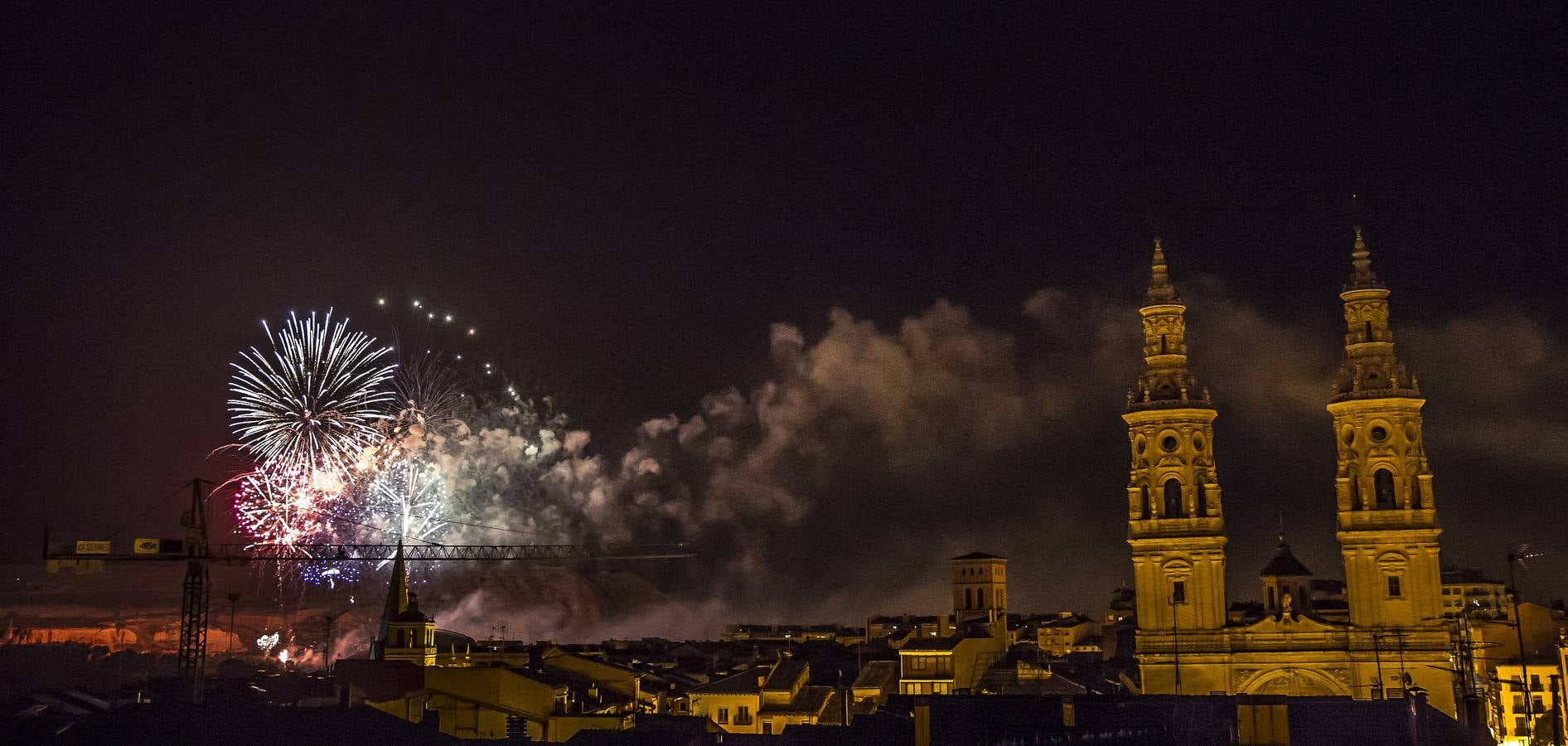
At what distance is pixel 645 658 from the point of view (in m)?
117

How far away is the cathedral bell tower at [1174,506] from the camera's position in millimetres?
75125

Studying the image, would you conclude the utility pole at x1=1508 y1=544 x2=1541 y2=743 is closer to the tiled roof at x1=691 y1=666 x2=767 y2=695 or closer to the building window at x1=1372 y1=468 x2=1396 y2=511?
the building window at x1=1372 y1=468 x2=1396 y2=511

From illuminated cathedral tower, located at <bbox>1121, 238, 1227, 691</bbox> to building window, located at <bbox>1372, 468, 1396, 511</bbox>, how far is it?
6750mm

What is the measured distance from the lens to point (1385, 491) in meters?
73.6

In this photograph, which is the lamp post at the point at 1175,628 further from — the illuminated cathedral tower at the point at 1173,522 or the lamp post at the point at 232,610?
the lamp post at the point at 232,610

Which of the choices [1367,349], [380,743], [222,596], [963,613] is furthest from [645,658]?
[380,743]

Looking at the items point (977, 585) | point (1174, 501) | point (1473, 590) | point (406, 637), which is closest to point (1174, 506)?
point (1174, 501)

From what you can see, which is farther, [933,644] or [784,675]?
[933,644]

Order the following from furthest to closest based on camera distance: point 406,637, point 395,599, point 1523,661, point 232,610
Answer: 1. point 395,599
2. point 232,610
3. point 406,637
4. point 1523,661

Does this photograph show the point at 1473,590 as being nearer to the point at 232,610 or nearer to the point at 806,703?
the point at 806,703

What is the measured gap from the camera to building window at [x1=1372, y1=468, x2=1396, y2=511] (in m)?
72.9

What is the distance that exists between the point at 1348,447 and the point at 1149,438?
869 cm

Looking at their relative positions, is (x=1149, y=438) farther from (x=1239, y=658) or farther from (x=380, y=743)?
(x=380, y=743)

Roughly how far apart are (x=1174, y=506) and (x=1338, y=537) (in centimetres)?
732
